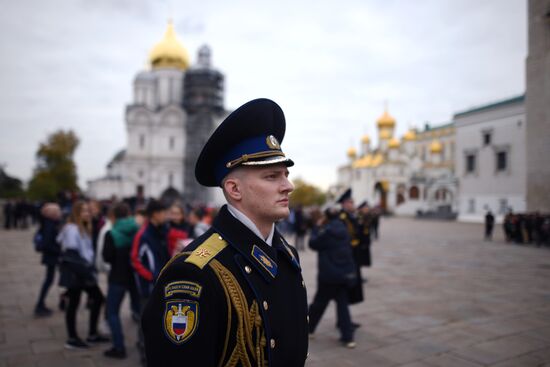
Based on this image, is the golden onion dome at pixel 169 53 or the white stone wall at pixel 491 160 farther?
the golden onion dome at pixel 169 53

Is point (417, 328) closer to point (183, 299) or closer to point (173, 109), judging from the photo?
point (183, 299)

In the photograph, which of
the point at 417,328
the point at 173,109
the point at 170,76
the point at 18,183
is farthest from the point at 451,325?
the point at 18,183

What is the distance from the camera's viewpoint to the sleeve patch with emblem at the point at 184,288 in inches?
59.0

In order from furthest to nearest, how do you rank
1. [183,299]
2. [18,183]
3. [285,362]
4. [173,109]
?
[18,183], [173,109], [285,362], [183,299]

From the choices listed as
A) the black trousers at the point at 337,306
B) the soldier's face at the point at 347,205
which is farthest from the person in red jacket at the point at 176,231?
the soldier's face at the point at 347,205

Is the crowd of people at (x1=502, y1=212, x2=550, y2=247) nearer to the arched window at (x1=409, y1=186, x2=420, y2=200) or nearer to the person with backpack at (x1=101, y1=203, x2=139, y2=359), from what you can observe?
the person with backpack at (x1=101, y1=203, x2=139, y2=359)

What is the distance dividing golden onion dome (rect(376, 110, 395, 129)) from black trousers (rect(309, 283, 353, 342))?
2317 inches

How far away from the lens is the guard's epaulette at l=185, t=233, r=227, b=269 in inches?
62.0

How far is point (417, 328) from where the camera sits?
217 inches

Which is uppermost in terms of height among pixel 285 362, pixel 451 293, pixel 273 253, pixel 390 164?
pixel 390 164

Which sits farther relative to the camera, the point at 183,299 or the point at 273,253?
the point at 273,253

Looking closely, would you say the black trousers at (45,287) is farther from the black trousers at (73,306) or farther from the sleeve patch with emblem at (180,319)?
the sleeve patch with emblem at (180,319)

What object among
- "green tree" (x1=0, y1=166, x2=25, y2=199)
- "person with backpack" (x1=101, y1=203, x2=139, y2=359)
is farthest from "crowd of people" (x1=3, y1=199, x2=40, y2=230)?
"green tree" (x1=0, y1=166, x2=25, y2=199)

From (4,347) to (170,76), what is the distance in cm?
5292
